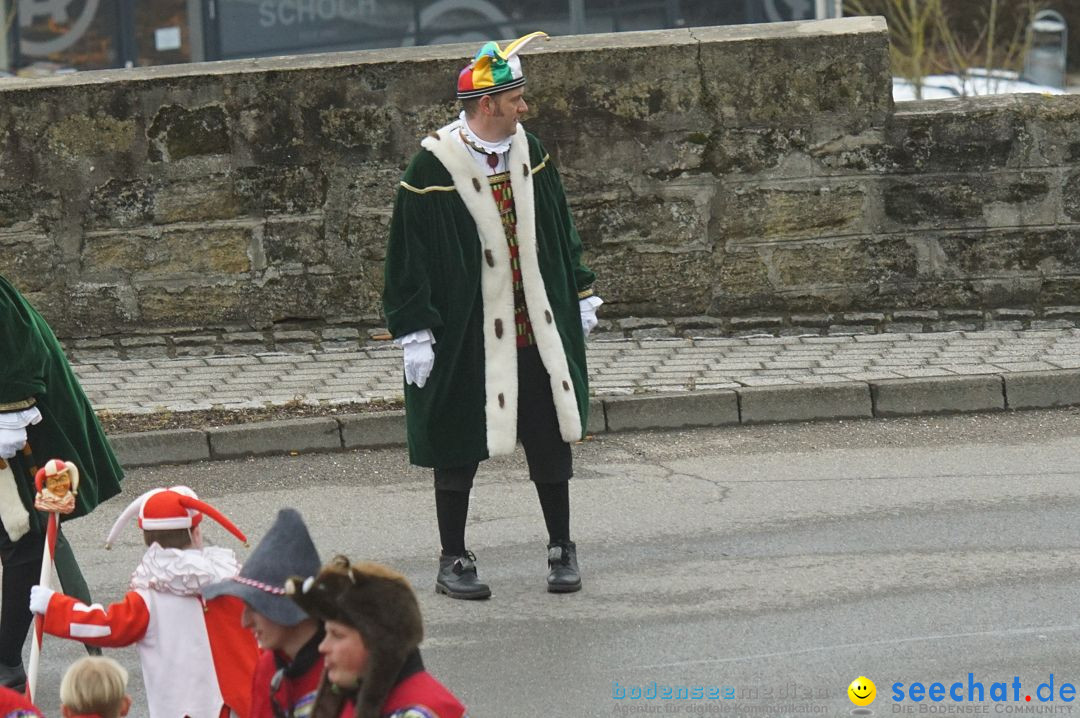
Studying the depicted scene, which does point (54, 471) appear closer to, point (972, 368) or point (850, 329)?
point (972, 368)

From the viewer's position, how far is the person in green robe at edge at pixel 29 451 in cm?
533

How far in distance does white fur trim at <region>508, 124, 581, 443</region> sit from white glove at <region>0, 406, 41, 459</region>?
5.83ft

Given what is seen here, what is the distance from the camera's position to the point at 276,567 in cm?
392

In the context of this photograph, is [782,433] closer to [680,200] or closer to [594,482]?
[594,482]

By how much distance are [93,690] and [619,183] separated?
261 inches

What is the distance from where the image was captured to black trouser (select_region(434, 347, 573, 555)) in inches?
249

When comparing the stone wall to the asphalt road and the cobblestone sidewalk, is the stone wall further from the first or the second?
the asphalt road

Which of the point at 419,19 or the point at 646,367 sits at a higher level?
the point at 419,19

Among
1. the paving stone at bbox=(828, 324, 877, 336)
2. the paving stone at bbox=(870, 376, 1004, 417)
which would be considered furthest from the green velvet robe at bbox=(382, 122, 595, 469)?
the paving stone at bbox=(828, 324, 877, 336)

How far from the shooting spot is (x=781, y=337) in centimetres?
1032

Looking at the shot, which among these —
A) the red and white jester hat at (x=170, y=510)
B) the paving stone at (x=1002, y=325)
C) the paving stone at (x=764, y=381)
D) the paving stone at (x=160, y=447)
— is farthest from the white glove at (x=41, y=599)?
the paving stone at (x=1002, y=325)

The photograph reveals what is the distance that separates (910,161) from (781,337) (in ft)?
4.04

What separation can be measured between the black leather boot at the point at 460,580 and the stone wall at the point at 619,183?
13.3 feet

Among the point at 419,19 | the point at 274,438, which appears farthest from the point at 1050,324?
the point at 419,19
